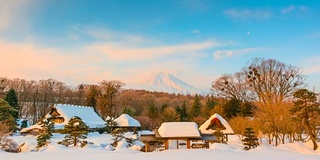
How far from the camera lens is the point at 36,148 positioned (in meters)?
17.6

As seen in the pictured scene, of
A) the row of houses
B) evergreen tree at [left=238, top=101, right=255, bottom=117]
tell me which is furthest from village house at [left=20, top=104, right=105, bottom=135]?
evergreen tree at [left=238, top=101, right=255, bottom=117]

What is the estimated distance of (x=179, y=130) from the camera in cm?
1708

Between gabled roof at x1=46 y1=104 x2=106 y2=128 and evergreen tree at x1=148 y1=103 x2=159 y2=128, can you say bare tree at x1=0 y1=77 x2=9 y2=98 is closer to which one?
gabled roof at x1=46 y1=104 x2=106 y2=128

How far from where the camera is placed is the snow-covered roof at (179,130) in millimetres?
16703

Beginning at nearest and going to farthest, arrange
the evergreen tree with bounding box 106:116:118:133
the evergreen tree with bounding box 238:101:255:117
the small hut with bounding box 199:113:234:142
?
1. the small hut with bounding box 199:113:234:142
2. the evergreen tree with bounding box 238:101:255:117
3. the evergreen tree with bounding box 106:116:118:133

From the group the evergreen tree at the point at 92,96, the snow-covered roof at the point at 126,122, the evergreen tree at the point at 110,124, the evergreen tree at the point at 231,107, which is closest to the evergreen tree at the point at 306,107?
the evergreen tree at the point at 231,107

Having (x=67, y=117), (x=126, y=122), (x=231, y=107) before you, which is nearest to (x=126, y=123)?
(x=126, y=122)

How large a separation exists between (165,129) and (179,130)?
0.83 metres

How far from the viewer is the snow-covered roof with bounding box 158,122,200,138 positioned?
16.7 meters

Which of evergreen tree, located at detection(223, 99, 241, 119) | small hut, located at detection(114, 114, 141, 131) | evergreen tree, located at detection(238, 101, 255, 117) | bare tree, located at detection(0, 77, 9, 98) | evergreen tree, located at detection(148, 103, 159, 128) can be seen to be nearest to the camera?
evergreen tree, located at detection(238, 101, 255, 117)

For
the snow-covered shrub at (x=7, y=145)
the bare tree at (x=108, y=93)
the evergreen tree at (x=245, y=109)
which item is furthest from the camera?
the bare tree at (x=108, y=93)

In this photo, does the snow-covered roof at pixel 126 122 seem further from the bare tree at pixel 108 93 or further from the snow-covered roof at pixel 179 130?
the snow-covered roof at pixel 179 130

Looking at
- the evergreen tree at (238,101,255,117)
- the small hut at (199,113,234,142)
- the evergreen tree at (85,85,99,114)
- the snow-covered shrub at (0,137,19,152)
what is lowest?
the snow-covered shrub at (0,137,19,152)

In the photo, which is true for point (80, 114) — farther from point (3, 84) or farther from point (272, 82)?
point (272, 82)
